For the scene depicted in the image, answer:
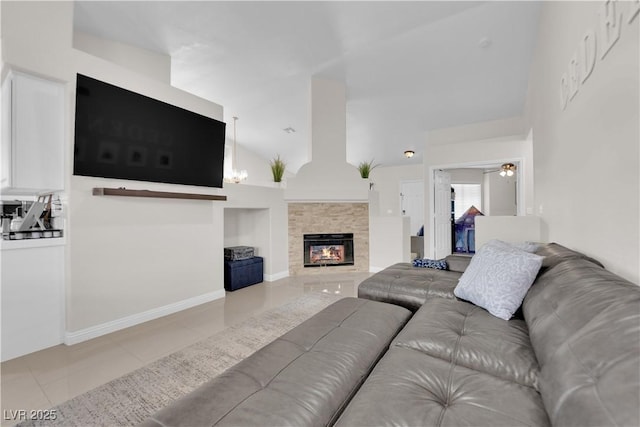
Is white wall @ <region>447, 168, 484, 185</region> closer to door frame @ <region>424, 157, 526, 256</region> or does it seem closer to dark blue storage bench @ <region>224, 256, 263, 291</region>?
door frame @ <region>424, 157, 526, 256</region>

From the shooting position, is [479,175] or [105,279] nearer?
[105,279]

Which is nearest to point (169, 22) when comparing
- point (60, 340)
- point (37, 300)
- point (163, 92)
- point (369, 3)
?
point (163, 92)

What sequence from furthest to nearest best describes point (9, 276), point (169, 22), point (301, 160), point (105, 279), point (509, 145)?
point (301, 160), point (509, 145), point (169, 22), point (105, 279), point (9, 276)

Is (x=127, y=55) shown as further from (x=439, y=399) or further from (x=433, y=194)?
(x=433, y=194)

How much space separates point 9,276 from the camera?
211 cm

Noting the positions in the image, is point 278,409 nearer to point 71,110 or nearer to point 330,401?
point 330,401

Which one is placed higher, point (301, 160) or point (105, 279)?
point (301, 160)

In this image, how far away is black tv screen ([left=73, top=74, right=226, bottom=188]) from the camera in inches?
94.0

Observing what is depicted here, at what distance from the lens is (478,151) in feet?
15.1

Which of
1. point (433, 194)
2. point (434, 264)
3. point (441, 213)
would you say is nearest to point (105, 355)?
point (434, 264)

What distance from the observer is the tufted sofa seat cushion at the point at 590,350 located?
1.96 feet

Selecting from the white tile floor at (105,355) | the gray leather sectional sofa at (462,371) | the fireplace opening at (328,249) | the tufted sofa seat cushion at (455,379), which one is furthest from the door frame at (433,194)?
the tufted sofa seat cushion at (455,379)

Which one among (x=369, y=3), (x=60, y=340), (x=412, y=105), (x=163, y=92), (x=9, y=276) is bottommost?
(x=60, y=340)

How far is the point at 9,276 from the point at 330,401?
269 centimetres
